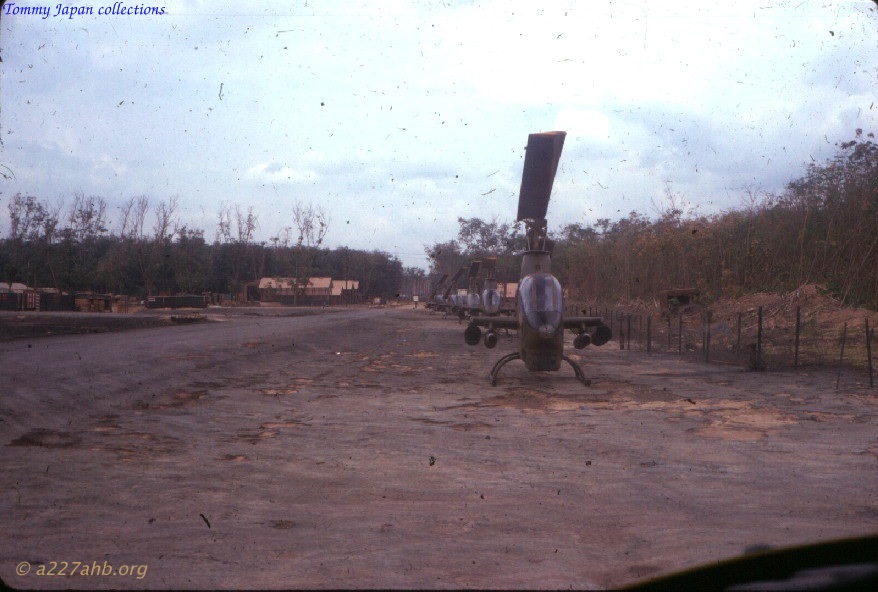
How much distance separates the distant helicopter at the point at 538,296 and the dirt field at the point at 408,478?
2.23 feet

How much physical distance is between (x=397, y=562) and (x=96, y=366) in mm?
11027

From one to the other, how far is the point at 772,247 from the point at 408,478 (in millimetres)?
24198

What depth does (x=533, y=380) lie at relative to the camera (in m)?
13.7

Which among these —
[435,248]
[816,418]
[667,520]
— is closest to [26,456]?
[667,520]

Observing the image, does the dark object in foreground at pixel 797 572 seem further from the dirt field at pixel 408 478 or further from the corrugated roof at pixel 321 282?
the corrugated roof at pixel 321 282

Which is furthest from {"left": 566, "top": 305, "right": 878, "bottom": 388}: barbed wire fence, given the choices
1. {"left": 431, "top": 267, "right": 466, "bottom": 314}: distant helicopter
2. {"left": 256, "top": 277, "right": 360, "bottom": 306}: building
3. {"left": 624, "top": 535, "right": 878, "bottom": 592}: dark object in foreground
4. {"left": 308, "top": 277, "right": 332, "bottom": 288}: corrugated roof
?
{"left": 308, "top": 277, "right": 332, "bottom": 288}: corrugated roof

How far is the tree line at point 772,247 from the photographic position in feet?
70.6

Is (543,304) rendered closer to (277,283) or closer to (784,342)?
(784,342)

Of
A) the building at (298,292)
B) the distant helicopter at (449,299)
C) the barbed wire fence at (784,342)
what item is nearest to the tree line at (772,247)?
the barbed wire fence at (784,342)

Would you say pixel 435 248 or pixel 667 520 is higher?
pixel 435 248

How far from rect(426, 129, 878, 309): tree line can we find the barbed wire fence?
2.10m

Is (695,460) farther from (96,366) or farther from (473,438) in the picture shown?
(96,366)

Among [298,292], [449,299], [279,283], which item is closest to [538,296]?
[449,299]

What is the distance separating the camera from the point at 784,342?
1856 centimetres
